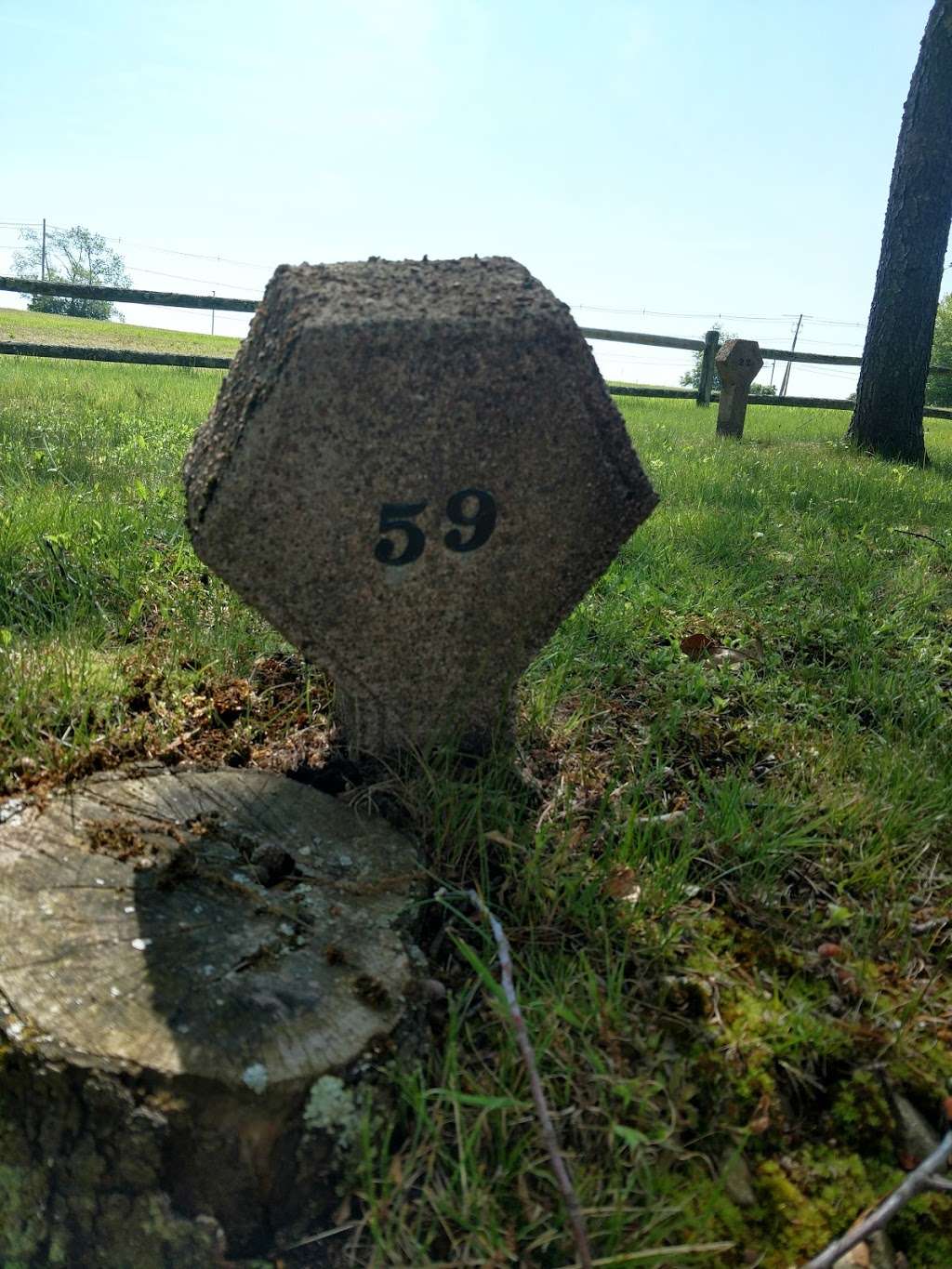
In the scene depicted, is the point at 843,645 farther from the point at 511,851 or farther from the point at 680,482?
the point at 680,482

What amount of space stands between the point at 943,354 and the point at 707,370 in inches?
1271

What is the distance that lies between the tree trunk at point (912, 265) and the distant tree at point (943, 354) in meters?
27.9

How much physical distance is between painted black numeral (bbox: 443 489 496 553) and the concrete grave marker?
22.5ft

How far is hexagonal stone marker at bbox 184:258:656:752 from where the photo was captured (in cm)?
204

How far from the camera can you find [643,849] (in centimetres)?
227

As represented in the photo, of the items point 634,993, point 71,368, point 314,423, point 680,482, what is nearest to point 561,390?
point 314,423

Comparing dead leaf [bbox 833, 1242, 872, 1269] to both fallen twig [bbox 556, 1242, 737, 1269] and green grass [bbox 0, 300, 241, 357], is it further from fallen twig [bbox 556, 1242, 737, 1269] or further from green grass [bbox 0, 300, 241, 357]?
green grass [bbox 0, 300, 241, 357]

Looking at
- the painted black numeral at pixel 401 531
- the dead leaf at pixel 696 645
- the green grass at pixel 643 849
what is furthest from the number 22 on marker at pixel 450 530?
the dead leaf at pixel 696 645

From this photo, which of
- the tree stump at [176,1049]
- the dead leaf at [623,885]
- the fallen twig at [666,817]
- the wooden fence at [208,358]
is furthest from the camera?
the wooden fence at [208,358]

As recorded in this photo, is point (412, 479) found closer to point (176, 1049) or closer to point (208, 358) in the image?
point (176, 1049)

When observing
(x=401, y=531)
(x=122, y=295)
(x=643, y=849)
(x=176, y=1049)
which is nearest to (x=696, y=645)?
(x=643, y=849)

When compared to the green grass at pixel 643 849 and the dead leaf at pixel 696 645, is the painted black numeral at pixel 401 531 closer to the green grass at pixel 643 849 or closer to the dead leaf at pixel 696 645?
the green grass at pixel 643 849

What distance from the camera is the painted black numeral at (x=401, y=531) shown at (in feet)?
7.06

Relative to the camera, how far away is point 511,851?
2.18 metres
